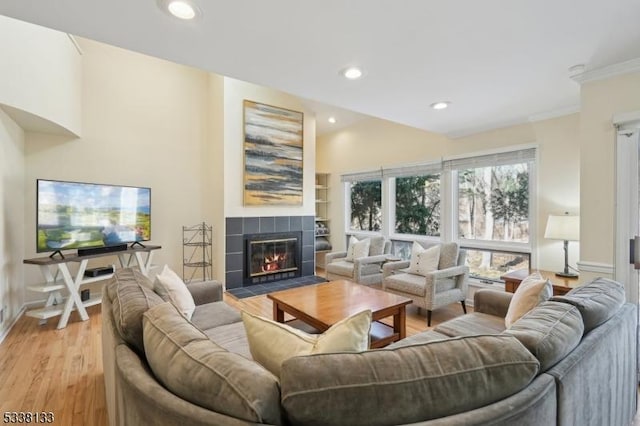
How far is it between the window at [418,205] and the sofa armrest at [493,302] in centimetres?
201

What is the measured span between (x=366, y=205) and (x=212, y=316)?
12.7 ft

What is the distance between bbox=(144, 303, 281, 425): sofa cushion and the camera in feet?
2.46

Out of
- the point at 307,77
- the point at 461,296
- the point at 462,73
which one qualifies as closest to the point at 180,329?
the point at 307,77

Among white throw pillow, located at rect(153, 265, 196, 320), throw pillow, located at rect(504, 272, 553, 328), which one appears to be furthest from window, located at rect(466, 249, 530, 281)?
white throw pillow, located at rect(153, 265, 196, 320)

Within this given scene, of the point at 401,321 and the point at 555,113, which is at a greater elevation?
the point at 555,113

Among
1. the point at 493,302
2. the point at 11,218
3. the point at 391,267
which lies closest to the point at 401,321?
the point at 493,302

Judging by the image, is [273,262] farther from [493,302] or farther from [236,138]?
[493,302]

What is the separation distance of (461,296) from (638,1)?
2.85 meters

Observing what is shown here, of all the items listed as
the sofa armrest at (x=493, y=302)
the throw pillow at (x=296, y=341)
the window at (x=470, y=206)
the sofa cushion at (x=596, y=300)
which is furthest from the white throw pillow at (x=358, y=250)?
the throw pillow at (x=296, y=341)

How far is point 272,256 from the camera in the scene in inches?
200

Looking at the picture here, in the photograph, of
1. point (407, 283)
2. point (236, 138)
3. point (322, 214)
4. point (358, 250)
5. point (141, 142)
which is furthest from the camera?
point (322, 214)

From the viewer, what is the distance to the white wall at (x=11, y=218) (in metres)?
2.87

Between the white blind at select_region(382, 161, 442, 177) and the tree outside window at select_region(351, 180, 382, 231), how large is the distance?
0.41 m

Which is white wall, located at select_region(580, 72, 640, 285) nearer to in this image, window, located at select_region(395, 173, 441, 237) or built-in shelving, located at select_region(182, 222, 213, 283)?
window, located at select_region(395, 173, 441, 237)
